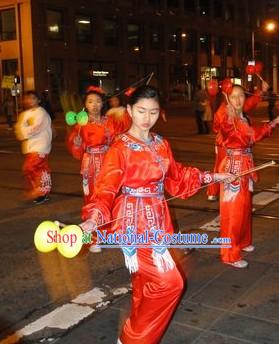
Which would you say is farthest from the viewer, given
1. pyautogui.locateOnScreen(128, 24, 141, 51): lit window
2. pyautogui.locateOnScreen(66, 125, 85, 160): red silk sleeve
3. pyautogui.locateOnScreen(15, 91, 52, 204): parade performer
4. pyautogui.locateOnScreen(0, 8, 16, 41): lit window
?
pyautogui.locateOnScreen(128, 24, 141, 51): lit window

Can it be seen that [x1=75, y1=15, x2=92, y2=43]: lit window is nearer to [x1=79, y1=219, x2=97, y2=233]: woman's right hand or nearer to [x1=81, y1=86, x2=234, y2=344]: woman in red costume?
[x1=81, y1=86, x2=234, y2=344]: woman in red costume

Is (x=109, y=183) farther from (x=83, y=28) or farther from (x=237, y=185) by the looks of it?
(x=83, y=28)

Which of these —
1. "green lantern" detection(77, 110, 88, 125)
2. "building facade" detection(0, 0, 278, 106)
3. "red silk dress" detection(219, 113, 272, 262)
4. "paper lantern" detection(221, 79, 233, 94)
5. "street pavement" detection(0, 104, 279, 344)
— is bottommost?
"street pavement" detection(0, 104, 279, 344)

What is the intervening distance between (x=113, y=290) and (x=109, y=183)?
169 cm

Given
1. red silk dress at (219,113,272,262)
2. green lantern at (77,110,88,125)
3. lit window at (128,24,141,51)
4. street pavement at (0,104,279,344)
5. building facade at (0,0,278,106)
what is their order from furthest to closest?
lit window at (128,24,141,51), building facade at (0,0,278,106), green lantern at (77,110,88,125), red silk dress at (219,113,272,262), street pavement at (0,104,279,344)

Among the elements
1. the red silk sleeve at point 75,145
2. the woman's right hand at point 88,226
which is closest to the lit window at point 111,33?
the red silk sleeve at point 75,145

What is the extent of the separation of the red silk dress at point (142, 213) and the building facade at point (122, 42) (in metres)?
31.4

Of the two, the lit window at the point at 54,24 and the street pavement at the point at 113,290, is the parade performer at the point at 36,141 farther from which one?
the lit window at the point at 54,24

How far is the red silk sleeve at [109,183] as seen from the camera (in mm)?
3041

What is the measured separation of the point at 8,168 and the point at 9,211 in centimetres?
428

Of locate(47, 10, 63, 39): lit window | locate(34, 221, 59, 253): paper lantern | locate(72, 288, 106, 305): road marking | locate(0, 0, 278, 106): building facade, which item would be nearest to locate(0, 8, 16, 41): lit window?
locate(0, 0, 278, 106): building facade

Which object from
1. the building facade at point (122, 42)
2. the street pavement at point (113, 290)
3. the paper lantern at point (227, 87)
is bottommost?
the street pavement at point (113, 290)

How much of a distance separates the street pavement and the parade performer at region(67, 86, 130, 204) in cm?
92

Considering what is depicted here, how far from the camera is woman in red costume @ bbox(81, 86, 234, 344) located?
314 centimetres
